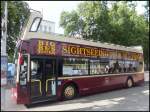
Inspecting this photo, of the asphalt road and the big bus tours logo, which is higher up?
the big bus tours logo

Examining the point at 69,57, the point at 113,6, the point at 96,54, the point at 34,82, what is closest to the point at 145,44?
the point at 113,6

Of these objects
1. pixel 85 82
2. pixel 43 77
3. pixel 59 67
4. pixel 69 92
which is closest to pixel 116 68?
pixel 85 82

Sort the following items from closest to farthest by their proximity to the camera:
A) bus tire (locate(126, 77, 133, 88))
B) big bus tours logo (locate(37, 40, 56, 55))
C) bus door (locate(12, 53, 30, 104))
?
bus door (locate(12, 53, 30, 104)) → big bus tours logo (locate(37, 40, 56, 55)) → bus tire (locate(126, 77, 133, 88))

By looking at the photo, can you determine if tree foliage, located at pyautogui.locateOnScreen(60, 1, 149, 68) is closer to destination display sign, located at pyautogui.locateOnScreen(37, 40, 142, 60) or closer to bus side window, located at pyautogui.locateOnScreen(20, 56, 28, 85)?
destination display sign, located at pyautogui.locateOnScreen(37, 40, 142, 60)

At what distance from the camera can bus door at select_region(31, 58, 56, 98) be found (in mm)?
11711

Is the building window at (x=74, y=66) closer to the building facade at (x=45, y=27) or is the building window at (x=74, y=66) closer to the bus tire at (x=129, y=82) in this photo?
the building facade at (x=45, y=27)

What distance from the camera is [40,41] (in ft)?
39.9

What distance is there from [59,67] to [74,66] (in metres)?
1.11

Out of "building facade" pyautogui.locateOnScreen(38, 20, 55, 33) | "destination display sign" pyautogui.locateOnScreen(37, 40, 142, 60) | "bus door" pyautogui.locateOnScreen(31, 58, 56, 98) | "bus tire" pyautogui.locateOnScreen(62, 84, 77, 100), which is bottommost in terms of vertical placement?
"bus tire" pyautogui.locateOnScreen(62, 84, 77, 100)

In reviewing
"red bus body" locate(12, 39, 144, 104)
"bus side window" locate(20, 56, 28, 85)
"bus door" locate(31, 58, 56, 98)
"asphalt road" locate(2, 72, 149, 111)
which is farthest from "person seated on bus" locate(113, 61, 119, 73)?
"bus side window" locate(20, 56, 28, 85)

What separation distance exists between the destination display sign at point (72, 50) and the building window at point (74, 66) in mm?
281

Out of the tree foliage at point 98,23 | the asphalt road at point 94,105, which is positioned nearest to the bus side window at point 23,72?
the asphalt road at point 94,105

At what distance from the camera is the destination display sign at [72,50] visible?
484 inches

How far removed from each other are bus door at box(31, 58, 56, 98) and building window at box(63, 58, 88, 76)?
2.47 feet
